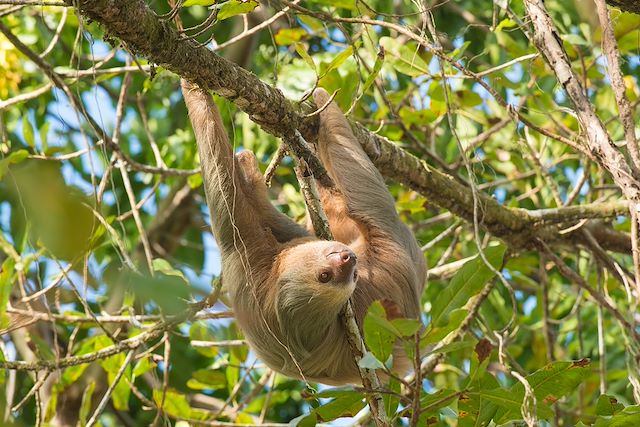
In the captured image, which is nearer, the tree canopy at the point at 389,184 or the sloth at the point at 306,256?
the tree canopy at the point at 389,184

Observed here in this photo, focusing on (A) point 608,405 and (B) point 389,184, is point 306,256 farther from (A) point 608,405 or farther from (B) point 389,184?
(B) point 389,184

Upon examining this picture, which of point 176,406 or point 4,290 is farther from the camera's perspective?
point 176,406

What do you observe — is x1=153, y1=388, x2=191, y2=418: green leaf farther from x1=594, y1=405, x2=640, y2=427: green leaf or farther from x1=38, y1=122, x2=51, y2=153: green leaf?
x1=594, y1=405, x2=640, y2=427: green leaf

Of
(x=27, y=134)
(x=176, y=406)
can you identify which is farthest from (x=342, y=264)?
(x=27, y=134)

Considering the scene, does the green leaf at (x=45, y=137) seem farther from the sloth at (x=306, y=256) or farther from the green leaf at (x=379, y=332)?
the green leaf at (x=379, y=332)

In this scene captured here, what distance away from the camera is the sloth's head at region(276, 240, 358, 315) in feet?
16.5

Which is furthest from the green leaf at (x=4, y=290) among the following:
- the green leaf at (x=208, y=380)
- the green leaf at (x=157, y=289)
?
the green leaf at (x=157, y=289)

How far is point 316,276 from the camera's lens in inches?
202

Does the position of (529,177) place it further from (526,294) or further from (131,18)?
(131,18)

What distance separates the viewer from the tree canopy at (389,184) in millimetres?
3430

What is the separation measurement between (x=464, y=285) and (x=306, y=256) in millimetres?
1888

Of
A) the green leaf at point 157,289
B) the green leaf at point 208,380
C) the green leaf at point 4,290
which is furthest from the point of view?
the green leaf at point 208,380

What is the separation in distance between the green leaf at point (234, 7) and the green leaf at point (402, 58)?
6.29ft

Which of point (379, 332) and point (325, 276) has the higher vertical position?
point (325, 276)
